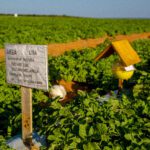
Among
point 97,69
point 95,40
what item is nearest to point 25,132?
point 97,69

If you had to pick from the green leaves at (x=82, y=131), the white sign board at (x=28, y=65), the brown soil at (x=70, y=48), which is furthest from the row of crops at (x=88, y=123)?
the brown soil at (x=70, y=48)

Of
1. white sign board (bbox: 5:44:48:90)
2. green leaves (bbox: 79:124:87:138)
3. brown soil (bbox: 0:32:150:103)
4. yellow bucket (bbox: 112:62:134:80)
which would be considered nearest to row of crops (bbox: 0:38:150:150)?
green leaves (bbox: 79:124:87:138)

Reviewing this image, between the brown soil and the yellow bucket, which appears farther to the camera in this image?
the brown soil

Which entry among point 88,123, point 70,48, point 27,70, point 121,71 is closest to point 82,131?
point 88,123

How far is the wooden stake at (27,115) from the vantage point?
4.29 metres

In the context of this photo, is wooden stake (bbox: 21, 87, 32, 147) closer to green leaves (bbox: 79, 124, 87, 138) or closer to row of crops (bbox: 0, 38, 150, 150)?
row of crops (bbox: 0, 38, 150, 150)

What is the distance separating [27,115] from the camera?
431cm

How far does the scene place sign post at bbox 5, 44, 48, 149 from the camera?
13.0 feet

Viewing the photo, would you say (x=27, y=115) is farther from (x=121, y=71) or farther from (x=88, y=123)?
(x=121, y=71)

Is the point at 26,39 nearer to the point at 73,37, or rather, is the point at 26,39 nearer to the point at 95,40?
the point at 73,37

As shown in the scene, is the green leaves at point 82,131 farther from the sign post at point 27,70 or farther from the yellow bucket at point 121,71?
the yellow bucket at point 121,71

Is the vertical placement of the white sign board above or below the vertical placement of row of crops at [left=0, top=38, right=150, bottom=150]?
above

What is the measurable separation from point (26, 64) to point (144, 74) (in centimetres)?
297

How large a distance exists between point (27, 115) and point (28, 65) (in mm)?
589
